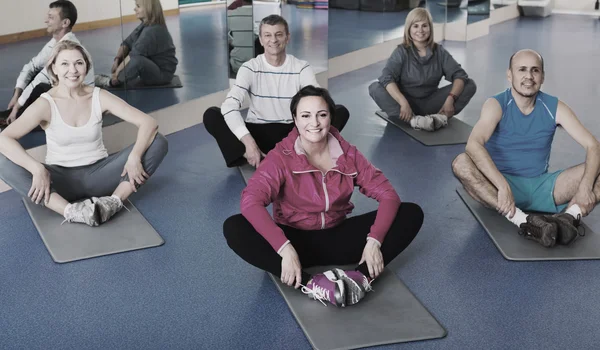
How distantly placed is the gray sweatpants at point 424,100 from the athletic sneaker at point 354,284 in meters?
2.64

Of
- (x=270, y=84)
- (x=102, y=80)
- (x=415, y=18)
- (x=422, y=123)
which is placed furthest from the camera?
(x=422, y=123)

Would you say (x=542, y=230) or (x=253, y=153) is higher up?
(x=253, y=153)

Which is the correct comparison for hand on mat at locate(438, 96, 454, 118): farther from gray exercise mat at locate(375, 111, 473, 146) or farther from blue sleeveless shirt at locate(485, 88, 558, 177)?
blue sleeveless shirt at locate(485, 88, 558, 177)

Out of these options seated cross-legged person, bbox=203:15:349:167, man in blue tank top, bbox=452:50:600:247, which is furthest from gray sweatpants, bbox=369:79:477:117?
man in blue tank top, bbox=452:50:600:247

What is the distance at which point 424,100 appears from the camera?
5402mm

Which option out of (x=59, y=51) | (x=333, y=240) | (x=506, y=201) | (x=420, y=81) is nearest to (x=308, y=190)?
(x=333, y=240)

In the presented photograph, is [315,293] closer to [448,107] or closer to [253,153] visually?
[253,153]

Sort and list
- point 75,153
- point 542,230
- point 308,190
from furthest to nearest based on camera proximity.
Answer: point 75,153 → point 542,230 → point 308,190

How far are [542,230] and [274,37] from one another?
1889 mm

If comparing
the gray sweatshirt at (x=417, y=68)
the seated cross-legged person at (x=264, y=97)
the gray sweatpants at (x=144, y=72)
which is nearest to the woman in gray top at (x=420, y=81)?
the gray sweatshirt at (x=417, y=68)

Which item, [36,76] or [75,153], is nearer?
[75,153]

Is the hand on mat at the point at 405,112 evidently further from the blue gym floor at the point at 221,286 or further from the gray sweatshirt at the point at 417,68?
the blue gym floor at the point at 221,286

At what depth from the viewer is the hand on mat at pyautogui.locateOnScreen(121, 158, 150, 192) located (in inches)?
148

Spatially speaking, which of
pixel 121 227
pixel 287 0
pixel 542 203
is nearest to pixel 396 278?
pixel 542 203
